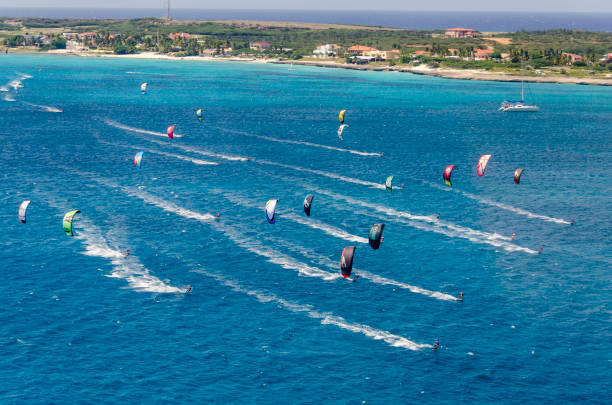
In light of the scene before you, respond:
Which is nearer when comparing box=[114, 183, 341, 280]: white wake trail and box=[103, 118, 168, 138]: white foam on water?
box=[114, 183, 341, 280]: white wake trail

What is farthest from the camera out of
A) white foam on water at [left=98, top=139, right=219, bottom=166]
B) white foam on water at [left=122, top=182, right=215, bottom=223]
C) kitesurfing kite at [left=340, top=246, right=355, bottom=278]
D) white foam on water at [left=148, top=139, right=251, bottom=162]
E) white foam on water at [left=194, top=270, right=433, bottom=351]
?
white foam on water at [left=148, top=139, right=251, bottom=162]

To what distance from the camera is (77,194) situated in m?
111

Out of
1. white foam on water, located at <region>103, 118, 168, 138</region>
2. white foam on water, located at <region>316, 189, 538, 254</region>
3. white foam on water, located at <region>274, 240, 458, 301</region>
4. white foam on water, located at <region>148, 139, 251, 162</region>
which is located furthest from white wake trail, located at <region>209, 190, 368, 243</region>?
white foam on water, located at <region>103, 118, 168, 138</region>

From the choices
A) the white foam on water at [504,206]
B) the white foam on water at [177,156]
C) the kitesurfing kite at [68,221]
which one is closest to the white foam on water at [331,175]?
the white foam on water at [177,156]

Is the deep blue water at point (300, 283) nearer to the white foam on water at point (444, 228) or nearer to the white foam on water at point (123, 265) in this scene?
the white foam on water at point (123, 265)

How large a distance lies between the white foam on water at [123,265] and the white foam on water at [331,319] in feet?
23.4

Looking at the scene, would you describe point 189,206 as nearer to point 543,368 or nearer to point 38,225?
point 38,225

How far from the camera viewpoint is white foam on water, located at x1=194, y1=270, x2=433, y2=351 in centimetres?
6619

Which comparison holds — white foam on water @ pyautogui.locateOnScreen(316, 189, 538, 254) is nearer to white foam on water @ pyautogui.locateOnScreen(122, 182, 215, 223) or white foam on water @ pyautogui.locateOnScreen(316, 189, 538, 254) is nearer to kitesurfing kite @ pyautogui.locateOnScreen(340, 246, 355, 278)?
white foam on water @ pyautogui.locateOnScreen(122, 182, 215, 223)

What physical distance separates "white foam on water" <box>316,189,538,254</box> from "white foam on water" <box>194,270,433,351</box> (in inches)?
1139

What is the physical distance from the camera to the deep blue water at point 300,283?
200 feet

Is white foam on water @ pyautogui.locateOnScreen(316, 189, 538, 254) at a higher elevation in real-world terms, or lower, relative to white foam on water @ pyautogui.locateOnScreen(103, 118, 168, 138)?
lower

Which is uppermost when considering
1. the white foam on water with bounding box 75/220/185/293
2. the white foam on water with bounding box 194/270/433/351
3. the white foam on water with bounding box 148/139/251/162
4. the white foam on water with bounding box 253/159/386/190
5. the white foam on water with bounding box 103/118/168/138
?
the white foam on water with bounding box 103/118/168/138

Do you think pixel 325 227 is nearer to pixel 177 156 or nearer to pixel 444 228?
pixel 444 228
